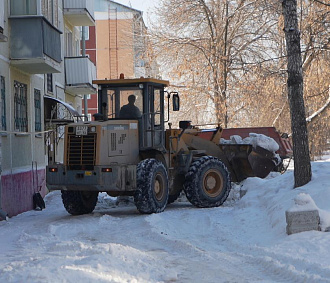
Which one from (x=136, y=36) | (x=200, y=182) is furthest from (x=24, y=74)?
(x=136, y=36)

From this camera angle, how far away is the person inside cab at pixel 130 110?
14633 mm

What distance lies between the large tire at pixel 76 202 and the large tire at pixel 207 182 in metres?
2.19

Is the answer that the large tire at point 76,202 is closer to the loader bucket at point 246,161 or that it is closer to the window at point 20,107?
the window at point 20,107

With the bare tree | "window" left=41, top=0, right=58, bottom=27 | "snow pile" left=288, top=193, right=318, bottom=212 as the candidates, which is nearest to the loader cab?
"window" left=41, top=0, right=58, bottom=27

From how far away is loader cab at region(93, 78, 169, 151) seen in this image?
14633mm

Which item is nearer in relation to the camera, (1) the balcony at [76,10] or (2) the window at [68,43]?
(1) the balcony at [76,10]

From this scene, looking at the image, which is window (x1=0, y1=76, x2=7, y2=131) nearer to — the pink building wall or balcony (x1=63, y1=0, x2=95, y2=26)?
the pink building wall

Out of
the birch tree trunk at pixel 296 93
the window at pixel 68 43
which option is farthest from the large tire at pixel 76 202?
the window at pixel 68 43

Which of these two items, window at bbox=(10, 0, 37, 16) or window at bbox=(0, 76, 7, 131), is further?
window at bbox=(10, 0, 37, 16)

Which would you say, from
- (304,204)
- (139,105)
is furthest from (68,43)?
(304,204)

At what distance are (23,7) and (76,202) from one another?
5.50 m

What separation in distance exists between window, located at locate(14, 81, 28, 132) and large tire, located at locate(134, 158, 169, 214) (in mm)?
4960

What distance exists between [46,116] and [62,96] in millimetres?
3298

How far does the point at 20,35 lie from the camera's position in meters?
17.1
